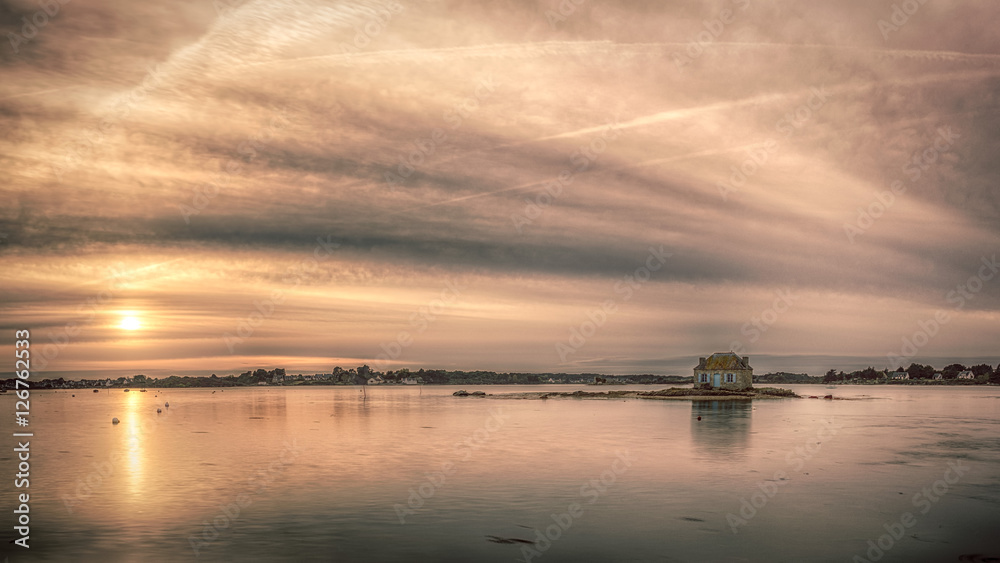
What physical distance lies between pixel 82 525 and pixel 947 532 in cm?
3304

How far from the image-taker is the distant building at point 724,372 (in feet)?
473

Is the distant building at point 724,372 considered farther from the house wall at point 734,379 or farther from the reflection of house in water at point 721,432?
the reflection of house in water at point 721,432

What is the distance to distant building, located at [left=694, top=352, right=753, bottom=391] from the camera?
144 metres

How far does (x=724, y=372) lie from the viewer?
14525 centimetres

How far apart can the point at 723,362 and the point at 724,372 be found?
84.9 inches

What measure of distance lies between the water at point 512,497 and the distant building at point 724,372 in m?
80.6

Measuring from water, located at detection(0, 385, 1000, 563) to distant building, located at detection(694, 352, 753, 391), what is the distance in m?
80.6

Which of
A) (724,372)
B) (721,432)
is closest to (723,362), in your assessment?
(724,372)

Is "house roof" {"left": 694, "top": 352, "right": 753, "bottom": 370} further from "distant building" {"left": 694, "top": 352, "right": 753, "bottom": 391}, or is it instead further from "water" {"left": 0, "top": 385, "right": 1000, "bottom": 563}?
"water" {"left": 0, "top": 385, "right": 1000, "bottom": 563}

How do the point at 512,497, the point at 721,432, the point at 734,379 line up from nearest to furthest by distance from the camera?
the point at 512,497
the point at 721,432
the point at 734,379

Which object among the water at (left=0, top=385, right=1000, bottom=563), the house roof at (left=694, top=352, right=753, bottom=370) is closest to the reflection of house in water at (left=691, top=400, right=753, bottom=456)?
the water at (left=0, top=385, right=1000, bottom=563)

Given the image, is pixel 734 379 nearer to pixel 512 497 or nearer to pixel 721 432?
pixel 721 432

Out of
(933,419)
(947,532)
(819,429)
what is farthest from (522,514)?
(933,419)

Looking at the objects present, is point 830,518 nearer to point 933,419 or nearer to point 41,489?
point 41,489
